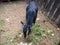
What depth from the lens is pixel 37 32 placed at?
200 inches

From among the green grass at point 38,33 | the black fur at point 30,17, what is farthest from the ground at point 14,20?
the black fur at point 30,17

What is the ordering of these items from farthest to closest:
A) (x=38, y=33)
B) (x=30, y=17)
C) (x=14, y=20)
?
(x=14, y=20) < (x=38, y=33) < (x=30, y=17)

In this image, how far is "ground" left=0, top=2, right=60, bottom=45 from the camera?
485cm

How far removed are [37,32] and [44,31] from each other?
238 mm

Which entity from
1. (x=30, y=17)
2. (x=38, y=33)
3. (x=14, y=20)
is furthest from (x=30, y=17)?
(x=14, y=20)

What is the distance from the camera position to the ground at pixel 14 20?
4852 millimetres

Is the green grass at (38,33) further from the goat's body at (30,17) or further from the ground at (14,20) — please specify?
the goat's body at (30,17)

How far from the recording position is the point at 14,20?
5715 mm

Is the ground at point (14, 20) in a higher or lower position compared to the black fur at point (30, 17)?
lower

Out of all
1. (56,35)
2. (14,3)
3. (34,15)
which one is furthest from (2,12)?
(56,35)

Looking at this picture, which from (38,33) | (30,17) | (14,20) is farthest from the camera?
(14,20)

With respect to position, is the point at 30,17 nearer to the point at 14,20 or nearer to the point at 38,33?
the point at 38,33

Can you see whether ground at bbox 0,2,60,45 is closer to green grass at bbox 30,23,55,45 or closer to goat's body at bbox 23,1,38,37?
green grass at bbox 30,23,55,45

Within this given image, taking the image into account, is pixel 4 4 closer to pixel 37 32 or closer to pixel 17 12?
pixel 17 12
